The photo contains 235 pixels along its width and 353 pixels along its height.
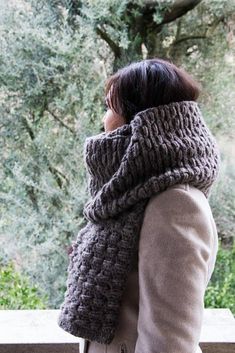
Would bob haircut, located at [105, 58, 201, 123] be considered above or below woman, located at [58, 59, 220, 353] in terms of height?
above

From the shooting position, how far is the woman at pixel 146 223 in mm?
881

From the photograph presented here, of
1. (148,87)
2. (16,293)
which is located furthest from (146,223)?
(16,293)

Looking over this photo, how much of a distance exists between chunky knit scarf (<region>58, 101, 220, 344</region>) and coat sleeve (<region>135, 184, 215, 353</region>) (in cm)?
4

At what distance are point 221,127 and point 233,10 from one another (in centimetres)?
46

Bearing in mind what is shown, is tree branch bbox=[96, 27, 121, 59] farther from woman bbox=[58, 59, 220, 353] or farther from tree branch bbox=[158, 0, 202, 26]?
woman bbox=[58, 59, 220, 353]

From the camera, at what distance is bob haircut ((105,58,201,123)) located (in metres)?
0.96

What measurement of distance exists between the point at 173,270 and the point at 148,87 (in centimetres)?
34

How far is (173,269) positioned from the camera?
871mm

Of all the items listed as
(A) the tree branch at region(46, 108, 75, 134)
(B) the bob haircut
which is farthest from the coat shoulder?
(A) the tree branch at region(46, 108, 75, 134)

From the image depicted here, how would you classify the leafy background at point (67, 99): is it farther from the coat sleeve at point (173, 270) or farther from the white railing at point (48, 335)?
the coat sleeve at point (173, 270)

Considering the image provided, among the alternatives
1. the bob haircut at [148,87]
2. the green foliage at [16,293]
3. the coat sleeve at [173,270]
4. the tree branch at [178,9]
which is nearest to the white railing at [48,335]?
the green foliage at [16,293]

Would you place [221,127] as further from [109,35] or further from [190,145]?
[190,145]

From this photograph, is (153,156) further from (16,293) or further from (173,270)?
(16,293)

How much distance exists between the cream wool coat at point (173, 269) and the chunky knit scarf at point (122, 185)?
0.11 ft
